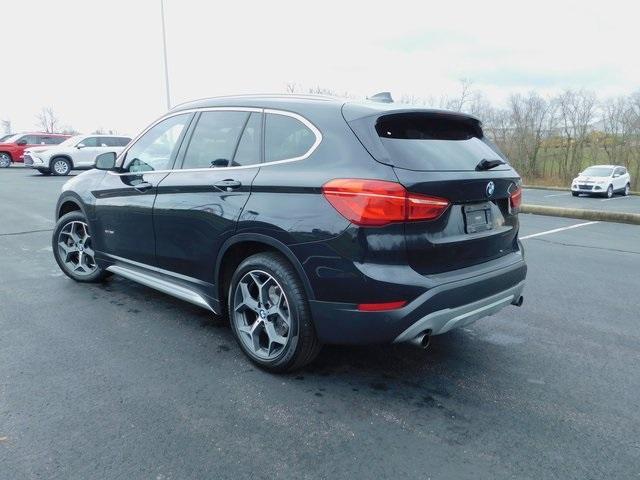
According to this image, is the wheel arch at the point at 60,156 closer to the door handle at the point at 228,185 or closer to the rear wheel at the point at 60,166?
the rear wheel at the point at 60,166

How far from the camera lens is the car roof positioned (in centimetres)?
307

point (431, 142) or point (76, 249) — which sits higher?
point (431, 142)

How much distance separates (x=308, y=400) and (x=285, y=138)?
1.63 m

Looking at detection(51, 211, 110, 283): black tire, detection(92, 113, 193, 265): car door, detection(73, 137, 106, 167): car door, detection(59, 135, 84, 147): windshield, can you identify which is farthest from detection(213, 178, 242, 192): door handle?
detection(59, 135, 84, 147): windshield

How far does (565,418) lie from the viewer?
284 cm

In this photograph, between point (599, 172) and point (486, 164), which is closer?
point (486, 164)

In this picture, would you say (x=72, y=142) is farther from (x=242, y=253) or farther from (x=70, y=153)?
(x=242, y=253)

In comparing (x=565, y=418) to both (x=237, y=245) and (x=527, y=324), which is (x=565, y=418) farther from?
(x=237, y=245)

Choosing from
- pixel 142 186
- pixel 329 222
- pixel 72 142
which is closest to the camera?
Answer: pixel 329 222

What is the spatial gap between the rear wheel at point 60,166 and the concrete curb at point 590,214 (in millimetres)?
18385

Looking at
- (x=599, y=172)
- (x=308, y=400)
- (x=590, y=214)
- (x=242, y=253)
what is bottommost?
(x=590, y=214)

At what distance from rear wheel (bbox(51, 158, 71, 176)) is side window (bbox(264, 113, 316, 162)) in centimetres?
2101

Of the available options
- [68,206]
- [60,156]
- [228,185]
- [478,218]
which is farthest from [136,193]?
[60,156]

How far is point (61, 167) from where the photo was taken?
21609mm
